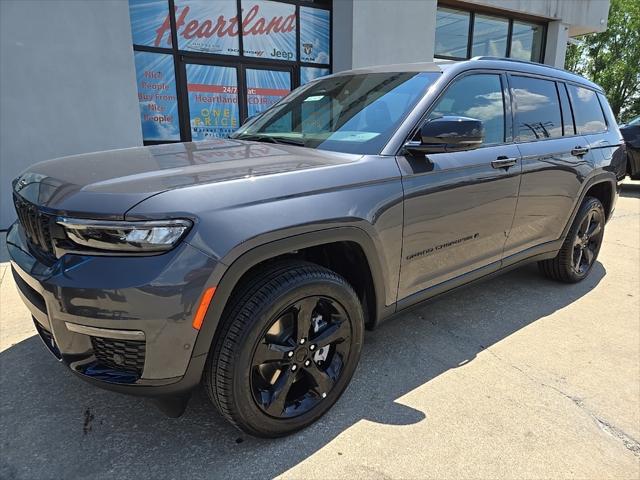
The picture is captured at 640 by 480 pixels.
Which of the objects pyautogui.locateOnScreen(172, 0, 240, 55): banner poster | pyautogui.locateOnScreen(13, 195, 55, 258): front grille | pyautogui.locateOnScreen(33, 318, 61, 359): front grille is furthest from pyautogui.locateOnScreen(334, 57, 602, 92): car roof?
pyautogui.locateOnScreen(172, 0, 240, 55): banner poster

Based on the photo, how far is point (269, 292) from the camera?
6.20ft

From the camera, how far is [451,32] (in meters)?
11.2

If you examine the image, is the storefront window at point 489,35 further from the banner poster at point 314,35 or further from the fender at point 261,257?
the fender at point 261,257

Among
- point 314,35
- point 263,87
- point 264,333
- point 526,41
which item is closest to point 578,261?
point 264,333

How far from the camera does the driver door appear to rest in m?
2.46

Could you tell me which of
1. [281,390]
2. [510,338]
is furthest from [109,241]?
[510,338]

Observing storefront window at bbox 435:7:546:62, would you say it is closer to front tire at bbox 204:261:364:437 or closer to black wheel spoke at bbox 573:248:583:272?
black wheel spoke at bbox 573:248:583:272

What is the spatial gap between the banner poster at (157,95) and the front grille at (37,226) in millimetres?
5755

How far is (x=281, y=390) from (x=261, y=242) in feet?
2.36

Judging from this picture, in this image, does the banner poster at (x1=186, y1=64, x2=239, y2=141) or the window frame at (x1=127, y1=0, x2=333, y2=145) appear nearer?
the window frame at (x1=127, y1=0, x2=333, y2=145)

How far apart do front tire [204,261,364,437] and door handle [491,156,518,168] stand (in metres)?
1.41

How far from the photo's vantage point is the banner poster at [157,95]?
23.9ft

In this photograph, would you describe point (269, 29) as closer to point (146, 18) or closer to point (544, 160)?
point (146, 18)

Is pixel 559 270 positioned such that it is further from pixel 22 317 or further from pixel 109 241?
pixel 22 317
